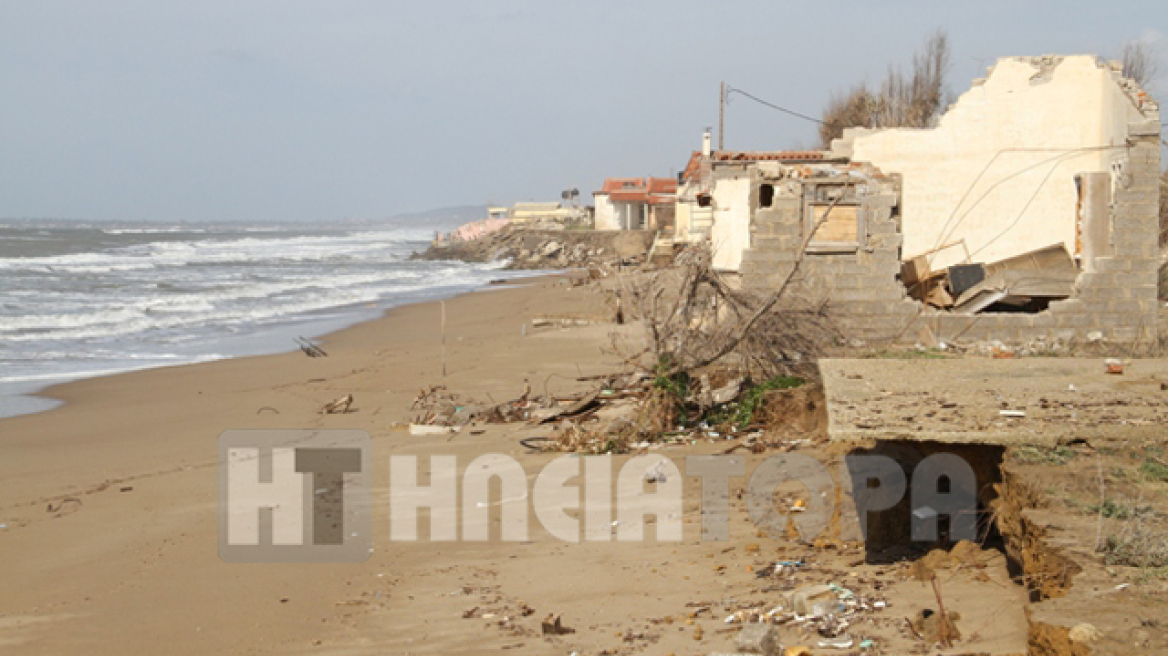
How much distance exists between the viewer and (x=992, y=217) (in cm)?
1653

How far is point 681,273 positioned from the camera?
10859 mm

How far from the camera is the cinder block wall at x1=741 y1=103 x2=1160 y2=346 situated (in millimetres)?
12484

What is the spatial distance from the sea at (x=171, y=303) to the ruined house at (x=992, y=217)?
1076 cm

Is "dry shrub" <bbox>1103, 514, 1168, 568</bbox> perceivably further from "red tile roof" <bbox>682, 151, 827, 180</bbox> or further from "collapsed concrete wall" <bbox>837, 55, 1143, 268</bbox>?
"red tile roof" <bbox>682, 151, 827, 180</bbox>

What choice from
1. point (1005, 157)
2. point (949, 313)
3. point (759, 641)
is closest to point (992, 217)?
point (1005, 157)

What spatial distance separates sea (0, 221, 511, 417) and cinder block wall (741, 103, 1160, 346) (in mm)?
10407

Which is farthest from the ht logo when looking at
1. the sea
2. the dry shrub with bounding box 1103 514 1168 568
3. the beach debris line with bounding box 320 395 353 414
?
the sea

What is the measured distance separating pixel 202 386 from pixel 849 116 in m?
24.2

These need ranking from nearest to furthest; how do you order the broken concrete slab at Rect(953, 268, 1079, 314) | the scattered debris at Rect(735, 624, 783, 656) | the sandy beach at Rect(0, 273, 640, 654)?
the scattered debris at Rect(735, 624, 783, 656), the sandy beach at Rect(0, 273, 640, 654), the broken concrete slab at Rect(953, 268, 1079, 314)

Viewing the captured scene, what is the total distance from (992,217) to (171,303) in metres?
23.4

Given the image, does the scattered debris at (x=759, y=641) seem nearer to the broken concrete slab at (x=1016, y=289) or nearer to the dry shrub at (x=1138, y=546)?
the dry shrub at (x=1138, y=546)

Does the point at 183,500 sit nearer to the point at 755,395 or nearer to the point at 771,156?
the point at 755,395

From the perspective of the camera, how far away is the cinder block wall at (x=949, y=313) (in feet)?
41.0

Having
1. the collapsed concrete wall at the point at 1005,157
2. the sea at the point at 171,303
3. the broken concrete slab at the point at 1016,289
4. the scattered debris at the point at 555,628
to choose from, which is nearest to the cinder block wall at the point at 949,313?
the broken concrete slab at the point at 1016,289
